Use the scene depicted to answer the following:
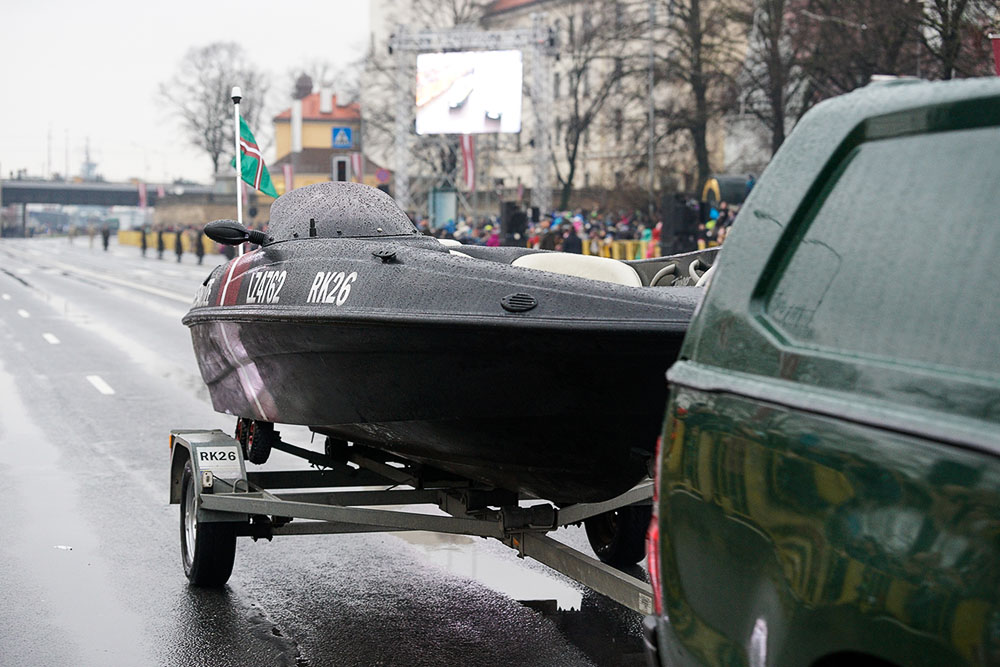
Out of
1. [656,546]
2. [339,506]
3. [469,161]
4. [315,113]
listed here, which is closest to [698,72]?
[469,161]

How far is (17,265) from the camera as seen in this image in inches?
2331

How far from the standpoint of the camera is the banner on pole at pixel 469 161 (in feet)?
140

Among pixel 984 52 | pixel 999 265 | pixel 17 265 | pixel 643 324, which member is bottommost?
pixel 17 265

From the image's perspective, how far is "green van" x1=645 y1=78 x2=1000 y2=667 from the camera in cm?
212

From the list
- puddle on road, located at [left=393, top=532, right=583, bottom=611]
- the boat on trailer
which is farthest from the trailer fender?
puddle on road, located at [left=393, top=532, right=583, bottom=611]

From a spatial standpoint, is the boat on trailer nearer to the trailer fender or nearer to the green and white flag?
the trailer fender

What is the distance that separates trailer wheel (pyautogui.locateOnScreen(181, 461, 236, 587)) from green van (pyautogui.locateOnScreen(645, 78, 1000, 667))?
380 centimetres

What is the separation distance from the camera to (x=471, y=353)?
492 cm

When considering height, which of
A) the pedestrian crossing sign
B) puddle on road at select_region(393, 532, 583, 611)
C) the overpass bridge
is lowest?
the overpass bridge

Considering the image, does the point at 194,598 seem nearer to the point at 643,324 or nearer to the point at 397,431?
the point at 397,431

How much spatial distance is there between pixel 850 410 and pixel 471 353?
8.62 ft

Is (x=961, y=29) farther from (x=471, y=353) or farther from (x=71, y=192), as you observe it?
(x=71, y=192)

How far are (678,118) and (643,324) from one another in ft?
141

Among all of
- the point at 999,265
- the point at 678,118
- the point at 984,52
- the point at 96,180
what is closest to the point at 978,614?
the point at 999,265
